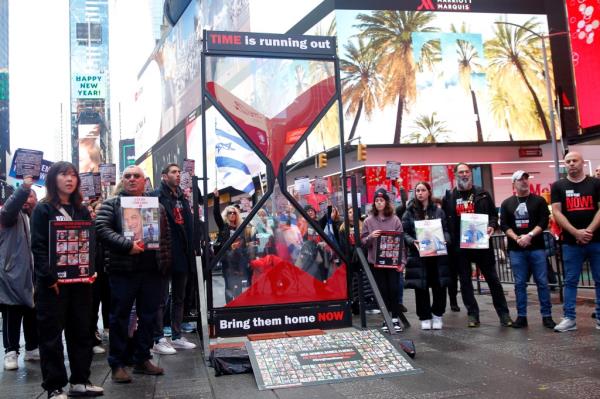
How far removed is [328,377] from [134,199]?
2.34 meters

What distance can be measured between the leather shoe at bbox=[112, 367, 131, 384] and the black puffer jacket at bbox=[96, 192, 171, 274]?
0.90 meters

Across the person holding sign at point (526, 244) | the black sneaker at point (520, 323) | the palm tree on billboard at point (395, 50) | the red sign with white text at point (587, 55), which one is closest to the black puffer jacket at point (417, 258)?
the person holding sign at point (526, 244)

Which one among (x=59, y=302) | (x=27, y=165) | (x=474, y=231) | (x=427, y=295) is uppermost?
(x=27, y=165)

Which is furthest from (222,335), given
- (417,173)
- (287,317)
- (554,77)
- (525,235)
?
(554,77)

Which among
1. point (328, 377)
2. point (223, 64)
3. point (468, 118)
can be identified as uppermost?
point (468, 118)

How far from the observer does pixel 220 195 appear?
272 inches

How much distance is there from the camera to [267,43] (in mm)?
6113

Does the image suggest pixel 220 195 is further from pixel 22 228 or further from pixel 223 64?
pixel 22 228

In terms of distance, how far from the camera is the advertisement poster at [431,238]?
6.66 m

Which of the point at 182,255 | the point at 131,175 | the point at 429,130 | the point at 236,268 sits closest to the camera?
the point at 131,175

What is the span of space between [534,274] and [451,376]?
2805 mm

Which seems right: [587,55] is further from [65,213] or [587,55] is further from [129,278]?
[65,213]

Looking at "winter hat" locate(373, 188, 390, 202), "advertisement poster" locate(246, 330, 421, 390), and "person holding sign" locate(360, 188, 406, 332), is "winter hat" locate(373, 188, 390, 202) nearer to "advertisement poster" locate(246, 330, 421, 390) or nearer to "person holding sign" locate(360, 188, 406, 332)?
"person holding sign" locate(360, 188, 406, 332)

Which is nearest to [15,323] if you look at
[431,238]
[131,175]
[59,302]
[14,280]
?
[14,280]
